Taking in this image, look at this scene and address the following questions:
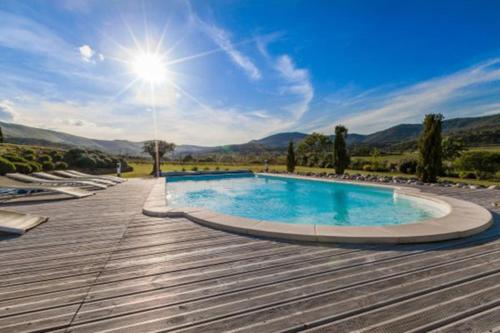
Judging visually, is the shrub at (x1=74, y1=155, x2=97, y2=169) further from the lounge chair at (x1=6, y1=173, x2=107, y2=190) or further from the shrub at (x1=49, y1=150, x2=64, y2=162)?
the lounge chair at (x1=6, y1=173, x2=107, y2=190)

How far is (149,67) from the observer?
9328 millimetres

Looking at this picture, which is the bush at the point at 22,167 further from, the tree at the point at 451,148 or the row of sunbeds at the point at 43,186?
the tree at the point at 451,148

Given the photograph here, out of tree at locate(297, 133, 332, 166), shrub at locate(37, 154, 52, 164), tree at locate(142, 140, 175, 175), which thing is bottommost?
shrub at locate(37, 154, 52, 164)

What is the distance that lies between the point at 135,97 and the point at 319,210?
35.7 feet

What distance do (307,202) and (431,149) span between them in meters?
6.81

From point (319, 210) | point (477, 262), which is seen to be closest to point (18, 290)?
point (477, 262)

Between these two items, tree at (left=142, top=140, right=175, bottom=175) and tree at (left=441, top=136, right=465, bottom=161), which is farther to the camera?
tree at (left=441, top=136, right=465, bottom=161)

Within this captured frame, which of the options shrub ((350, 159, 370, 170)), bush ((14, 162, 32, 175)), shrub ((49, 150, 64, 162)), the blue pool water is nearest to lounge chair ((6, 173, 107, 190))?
the blue pool water

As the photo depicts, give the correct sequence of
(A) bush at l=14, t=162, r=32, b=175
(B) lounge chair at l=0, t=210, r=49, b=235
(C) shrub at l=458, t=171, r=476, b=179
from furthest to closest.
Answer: (C) shrub at l=458, t=171, r=476, b=179, (A) bush at l=14, t=162, r=32, b=175, (B) lounge chair at l=0, t=210, r=49, b=235

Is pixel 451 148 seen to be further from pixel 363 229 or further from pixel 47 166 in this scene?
pixel 47 166

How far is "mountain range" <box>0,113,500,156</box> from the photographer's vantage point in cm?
6650

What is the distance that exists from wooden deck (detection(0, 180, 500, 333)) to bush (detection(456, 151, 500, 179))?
13.7m

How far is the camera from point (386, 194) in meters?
9.62

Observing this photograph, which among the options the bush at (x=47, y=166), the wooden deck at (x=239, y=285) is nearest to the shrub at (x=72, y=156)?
the bush at (x=47, y=166)
